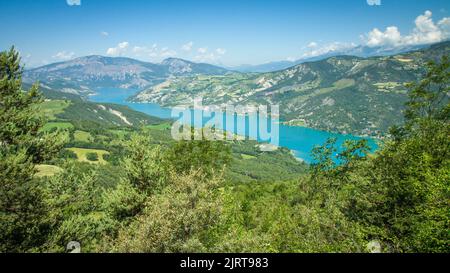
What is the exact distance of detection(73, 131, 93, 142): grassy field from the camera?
18250 cm

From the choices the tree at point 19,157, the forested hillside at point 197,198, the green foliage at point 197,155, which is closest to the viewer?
the forested hillside at point 197,198

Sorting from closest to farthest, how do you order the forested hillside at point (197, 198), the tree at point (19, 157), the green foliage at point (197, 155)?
the forested hillside at point (197, 198)
the tree at point (19, 157)
the green foliage at point (197, 155)

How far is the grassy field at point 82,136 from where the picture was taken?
18250 centimetres

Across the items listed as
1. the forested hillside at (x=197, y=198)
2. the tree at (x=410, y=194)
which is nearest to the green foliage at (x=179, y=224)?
the forested hillside at (x=197, y=198)

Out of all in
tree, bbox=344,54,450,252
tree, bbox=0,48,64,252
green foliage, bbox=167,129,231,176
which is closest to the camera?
tree, bbox=344,54,450,252

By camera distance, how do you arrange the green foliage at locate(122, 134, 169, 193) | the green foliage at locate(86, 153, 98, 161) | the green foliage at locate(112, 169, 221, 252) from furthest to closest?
1. the green foliage at locate(86, 153, 98, 161)
2. the green foliage at locate(122, 134, 169, 193)
3. the green foliage at locate(112, 169, 221, 252)

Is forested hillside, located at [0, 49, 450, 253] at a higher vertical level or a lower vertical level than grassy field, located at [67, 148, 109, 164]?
higher

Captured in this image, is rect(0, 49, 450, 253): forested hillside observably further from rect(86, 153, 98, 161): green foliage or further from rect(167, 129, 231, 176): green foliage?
rect(86, 153, 98, 161): green foliage

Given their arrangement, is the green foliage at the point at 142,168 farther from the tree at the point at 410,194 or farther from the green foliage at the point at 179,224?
the tree at the point at 410,194

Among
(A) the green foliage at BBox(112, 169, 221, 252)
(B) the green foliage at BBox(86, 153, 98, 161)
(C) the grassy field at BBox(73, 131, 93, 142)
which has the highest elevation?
(A) the green foliage at BBox(112, 169, 221, 252)

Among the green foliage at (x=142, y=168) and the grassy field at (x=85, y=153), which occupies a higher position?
the green foliage at (x=142, y=168)

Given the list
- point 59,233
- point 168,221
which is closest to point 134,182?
point 59,233

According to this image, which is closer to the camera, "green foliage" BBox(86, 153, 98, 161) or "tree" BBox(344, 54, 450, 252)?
"tree" BBox(344, 54, 450, 252)

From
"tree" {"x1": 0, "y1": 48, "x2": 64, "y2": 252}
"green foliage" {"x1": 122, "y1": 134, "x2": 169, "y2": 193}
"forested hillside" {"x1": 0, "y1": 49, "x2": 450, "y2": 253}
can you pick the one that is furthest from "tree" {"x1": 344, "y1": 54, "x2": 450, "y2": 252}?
"tree" {"x1": 0, "y1": 48, "x2": 64, "y2": 252}
